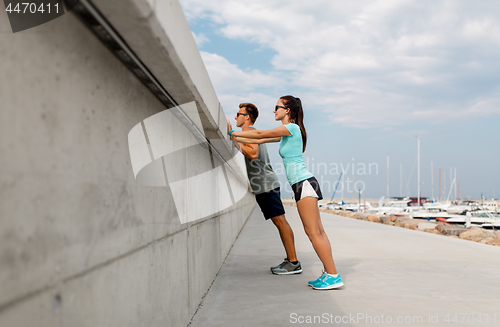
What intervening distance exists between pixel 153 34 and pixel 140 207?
0.79m

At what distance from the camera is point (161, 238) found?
6.45ft

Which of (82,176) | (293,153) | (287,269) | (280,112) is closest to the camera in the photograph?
(82,176)

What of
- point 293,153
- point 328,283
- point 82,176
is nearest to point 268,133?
point 293,153

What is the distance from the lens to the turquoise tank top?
357 centimetres

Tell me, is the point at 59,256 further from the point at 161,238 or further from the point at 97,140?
the point at 161,238

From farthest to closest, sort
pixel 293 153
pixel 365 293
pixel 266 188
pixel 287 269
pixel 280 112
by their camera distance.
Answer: pixel 266 188 < pixel 287 269 < pixel 280 112 < pixel 293 153 < pixel 365 293

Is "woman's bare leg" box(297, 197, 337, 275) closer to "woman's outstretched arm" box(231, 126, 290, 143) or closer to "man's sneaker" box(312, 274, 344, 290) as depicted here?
"man's sneaker" box(312, 274, 344, 290)

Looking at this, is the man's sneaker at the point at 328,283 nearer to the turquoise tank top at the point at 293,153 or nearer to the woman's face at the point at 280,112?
the turquoise tank top at the point at 293,153

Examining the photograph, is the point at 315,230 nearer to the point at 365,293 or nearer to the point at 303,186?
the point at 303,186

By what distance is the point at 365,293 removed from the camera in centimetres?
338

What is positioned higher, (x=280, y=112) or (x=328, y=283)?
(x=280, y=112)

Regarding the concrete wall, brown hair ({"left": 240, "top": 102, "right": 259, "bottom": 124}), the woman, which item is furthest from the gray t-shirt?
the concrete wall

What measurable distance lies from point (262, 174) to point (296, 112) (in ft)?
3.01

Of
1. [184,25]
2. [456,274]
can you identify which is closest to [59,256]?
[184,25]
